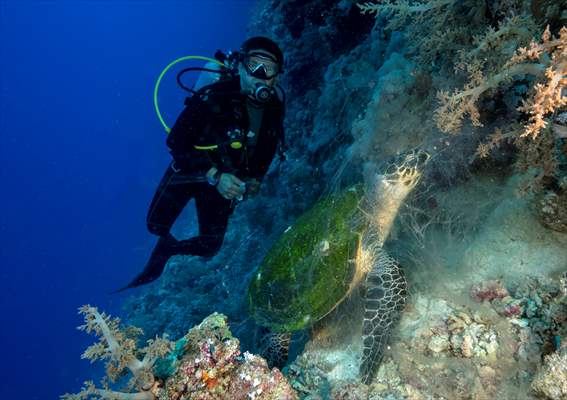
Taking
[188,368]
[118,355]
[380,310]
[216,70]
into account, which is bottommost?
[380,310]

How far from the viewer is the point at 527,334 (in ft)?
7.00

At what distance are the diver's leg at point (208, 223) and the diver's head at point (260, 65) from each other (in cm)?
186

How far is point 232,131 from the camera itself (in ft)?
15.8

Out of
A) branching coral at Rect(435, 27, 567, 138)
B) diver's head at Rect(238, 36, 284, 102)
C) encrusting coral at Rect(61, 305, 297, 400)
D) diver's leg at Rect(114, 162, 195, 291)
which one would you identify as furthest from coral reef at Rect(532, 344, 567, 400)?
diver's leg at Rect(114, 162, 195, 291)

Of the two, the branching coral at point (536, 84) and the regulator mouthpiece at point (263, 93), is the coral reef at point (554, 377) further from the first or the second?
the regulator mouthpiece at point (263, 93)

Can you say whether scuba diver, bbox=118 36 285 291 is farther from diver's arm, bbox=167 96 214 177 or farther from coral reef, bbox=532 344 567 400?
coral reef, bbox=532 344 567 400

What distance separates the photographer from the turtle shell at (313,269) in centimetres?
341

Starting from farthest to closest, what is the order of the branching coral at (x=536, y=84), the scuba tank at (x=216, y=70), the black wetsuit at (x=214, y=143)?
the scuba tank at (x=216, y=70) < the black wetsuit at (x=214, y=143) < the branching coral at (x=536, y=84)

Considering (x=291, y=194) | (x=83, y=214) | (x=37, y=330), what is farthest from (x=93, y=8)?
(x=291, y=194)

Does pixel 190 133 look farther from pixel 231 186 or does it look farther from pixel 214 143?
pixel 231 186

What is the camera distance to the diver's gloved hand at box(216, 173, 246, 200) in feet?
15.1

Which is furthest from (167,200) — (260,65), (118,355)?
(118,355)

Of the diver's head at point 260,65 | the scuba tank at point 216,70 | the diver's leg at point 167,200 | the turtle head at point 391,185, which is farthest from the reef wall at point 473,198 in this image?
the diver's leg at point 167,200

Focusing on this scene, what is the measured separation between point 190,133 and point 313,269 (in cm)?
279
